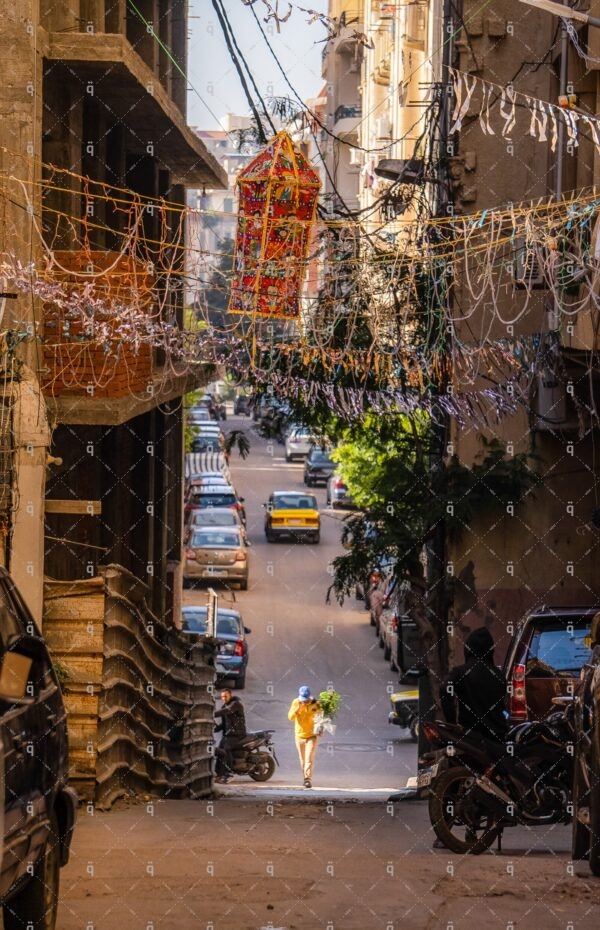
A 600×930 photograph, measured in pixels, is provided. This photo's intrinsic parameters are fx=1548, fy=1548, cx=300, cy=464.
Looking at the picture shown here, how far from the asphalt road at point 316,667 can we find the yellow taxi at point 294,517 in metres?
0.54

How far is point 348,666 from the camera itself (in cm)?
3569

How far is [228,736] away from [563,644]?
8.02 m

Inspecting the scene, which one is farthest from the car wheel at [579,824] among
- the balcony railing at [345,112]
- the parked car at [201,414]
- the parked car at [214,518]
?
the parked car at [201,414]

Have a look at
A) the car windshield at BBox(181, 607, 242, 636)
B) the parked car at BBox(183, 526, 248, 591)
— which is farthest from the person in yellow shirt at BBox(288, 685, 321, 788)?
the parked car at BBox(183, 526, 248, 591)

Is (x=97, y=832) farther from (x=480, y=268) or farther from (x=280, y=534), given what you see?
(x=280, y=534)

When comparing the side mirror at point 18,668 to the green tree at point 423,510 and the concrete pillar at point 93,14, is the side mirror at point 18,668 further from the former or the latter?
the green tree at point 423,510

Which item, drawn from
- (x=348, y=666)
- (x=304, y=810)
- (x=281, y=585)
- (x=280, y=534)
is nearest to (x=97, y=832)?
(x=304, y=810)

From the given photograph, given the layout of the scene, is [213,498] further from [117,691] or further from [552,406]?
[117,691]

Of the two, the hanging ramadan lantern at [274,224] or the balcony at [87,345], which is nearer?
the hanging ramadan lantern at [274,224]

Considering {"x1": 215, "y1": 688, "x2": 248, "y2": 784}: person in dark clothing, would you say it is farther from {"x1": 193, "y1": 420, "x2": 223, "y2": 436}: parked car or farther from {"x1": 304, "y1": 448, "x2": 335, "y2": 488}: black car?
{"x1": 193, "y1": 420, "x2": 223, "y2": 436}: parked car

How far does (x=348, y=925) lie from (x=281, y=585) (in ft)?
124

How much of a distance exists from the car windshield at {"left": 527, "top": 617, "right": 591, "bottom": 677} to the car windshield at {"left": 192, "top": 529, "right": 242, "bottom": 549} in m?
29.2

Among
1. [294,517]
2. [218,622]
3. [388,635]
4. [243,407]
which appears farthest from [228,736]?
[294,517]

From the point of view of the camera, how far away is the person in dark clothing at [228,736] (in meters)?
21.1
